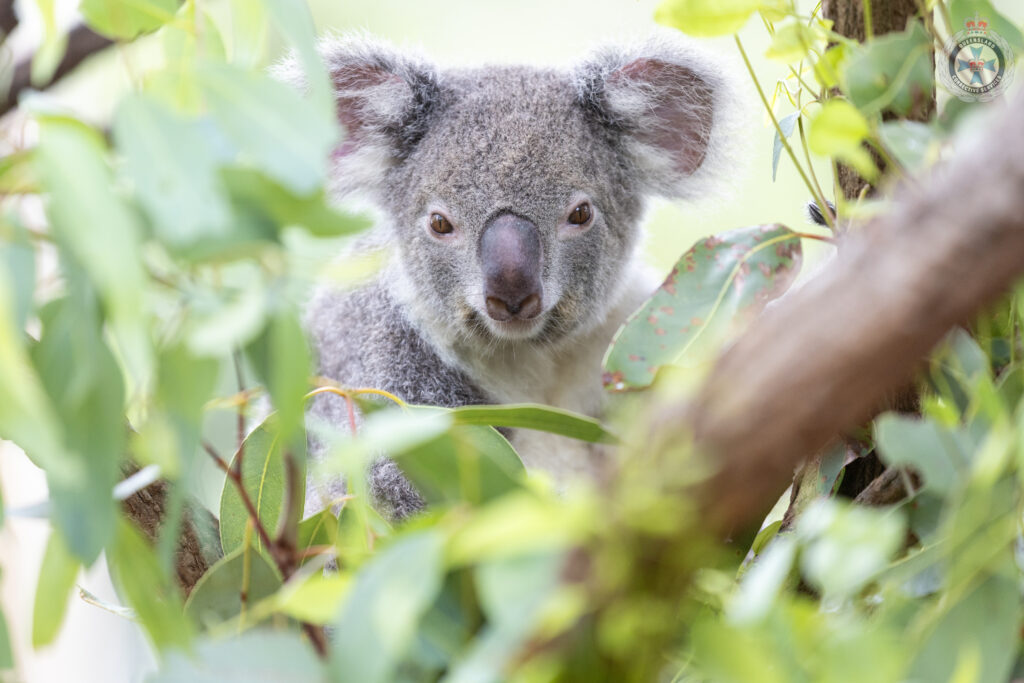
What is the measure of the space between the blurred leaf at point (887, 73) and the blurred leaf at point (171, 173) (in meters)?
0.64

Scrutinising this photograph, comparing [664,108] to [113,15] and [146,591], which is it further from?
[146,591]

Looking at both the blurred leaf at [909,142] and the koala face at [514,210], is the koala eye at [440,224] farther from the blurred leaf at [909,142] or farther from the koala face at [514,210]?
the blurred leaf at [909,142]

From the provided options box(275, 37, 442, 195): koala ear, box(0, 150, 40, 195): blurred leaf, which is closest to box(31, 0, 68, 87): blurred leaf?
box(0, 150, 40, 195): blurred leaf

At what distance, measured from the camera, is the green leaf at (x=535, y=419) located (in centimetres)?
110

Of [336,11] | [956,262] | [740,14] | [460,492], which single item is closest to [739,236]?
[740,14]

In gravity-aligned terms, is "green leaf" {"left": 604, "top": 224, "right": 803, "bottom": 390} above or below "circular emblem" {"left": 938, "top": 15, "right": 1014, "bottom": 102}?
below

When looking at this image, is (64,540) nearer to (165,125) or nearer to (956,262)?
(165,125)

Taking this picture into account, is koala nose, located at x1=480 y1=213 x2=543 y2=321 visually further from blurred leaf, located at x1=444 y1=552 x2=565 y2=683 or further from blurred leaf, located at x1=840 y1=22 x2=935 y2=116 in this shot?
blurred leaf, located at x1=444 y1=552 x2=565 y2=683

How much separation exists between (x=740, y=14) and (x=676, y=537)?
0.65m

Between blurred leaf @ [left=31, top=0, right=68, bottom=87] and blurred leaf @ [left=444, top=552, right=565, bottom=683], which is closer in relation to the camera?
blurred leaf @ [left=444, top=552, right=565, bottom=683]

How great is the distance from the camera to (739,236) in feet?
4.49

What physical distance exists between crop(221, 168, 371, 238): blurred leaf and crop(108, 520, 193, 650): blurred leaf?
294 millimetres

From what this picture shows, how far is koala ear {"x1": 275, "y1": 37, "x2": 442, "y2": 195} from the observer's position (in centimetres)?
239

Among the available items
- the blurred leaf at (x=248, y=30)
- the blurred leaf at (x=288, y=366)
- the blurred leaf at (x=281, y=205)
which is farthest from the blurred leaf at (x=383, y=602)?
the blurred leaf at (x=248, y=30)
